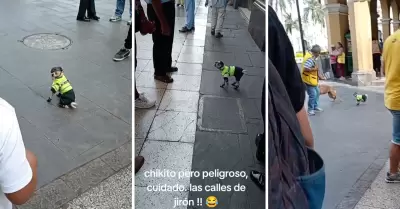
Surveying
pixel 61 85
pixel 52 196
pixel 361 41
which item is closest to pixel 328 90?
pixel 361 41

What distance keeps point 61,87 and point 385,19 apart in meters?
1.20

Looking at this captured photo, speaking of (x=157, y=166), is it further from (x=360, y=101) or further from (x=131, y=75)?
(x=360, y=101)

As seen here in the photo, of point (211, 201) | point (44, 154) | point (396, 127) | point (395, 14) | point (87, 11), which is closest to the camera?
point (211, 201)

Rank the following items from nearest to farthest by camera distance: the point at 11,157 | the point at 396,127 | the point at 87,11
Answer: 1. the point at 11,157
2. the point at 396,127
3. the point at 87,11

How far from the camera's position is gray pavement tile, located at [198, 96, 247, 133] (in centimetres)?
118

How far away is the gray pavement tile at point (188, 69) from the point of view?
1.20 meters

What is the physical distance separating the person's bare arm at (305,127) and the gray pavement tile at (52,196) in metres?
0.95

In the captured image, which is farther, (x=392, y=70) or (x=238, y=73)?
(x=392, y=70)

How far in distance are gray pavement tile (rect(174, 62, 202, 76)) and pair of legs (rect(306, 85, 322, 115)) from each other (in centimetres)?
37

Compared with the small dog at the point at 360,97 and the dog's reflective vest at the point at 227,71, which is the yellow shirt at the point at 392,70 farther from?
the dog's reflective vest at the point at 227,71

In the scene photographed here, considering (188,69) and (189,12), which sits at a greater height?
(189,12)

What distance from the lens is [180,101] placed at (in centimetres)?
120

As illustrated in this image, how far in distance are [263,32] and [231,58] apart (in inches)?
4.9

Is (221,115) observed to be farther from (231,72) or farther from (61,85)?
(61,85)
